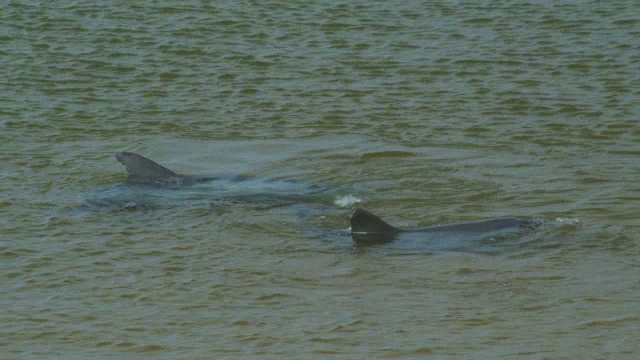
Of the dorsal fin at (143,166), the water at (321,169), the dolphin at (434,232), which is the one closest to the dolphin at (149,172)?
the dorsal fin at (143,166)

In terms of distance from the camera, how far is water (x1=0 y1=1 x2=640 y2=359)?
7621 millimetres

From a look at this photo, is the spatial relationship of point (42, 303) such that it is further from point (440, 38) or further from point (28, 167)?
point (440, 38)

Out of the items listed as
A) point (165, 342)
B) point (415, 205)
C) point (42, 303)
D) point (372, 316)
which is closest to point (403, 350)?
point (372, 316)

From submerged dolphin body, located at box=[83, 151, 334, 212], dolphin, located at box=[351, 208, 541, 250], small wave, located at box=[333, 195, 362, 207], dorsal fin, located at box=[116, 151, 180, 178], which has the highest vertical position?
dorsal fin, located at box=[116, 151, 180, 178]

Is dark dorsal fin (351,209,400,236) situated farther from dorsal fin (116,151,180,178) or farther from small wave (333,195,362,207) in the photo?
dorsal fin (116,151,180,178)

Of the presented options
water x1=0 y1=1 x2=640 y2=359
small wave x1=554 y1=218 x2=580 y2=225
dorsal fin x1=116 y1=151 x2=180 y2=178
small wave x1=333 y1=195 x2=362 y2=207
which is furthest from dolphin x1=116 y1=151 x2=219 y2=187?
small wave x1=554 y1=218 x2=580 y2=225

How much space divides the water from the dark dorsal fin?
0.16 m

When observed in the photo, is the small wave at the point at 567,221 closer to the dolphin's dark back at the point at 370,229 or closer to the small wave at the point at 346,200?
the dolphin's dark back at the point at 370,229

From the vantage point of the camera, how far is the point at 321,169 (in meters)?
11.5

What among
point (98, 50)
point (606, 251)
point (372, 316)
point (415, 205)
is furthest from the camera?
point (98, 50)

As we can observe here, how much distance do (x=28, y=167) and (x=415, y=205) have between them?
3447 mm

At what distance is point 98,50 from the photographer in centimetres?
1581

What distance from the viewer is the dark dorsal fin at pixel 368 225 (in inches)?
357

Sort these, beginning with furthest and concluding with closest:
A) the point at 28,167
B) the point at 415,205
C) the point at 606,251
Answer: the point at 28,167
the point at 415,205
the point at 606,251
